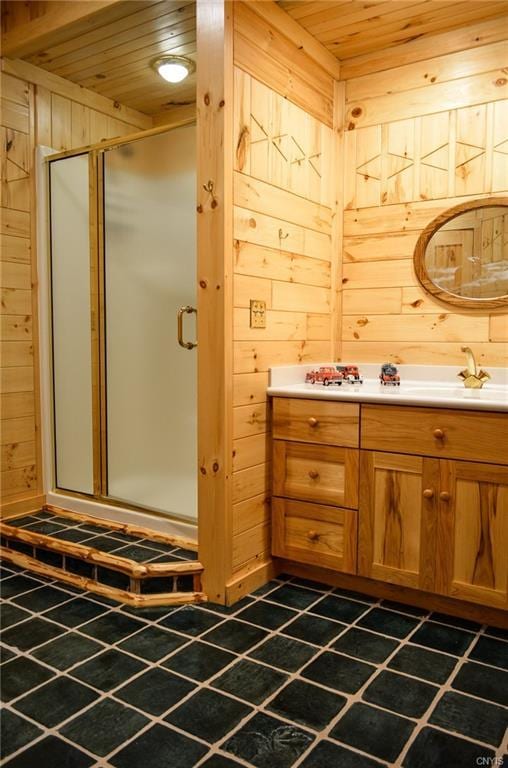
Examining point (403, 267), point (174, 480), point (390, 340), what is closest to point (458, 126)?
point (403, 267)

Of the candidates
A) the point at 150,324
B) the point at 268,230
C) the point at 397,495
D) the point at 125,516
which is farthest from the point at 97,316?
the point at 397,495

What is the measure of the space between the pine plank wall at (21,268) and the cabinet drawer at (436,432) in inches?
72.6

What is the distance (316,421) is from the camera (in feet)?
7.73

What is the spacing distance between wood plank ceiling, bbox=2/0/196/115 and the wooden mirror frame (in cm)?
143

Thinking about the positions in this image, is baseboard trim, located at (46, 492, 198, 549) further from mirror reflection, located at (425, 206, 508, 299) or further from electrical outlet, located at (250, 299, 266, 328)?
mirror reflection, located at (425, 206, 508, 299)

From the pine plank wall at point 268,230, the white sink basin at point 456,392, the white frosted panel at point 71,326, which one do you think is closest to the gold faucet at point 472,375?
the white sink basin at point 456,392

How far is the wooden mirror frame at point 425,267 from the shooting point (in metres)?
2.47

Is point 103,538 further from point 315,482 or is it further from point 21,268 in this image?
point 21,268

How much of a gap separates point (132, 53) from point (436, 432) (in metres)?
2.43

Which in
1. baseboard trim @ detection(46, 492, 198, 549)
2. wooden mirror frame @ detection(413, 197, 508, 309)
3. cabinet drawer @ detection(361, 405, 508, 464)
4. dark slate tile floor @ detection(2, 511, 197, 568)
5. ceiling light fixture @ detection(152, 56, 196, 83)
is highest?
ceiling light fixture @ detection(152, 56, 196, 83)

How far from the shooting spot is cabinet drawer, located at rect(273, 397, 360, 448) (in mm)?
2283

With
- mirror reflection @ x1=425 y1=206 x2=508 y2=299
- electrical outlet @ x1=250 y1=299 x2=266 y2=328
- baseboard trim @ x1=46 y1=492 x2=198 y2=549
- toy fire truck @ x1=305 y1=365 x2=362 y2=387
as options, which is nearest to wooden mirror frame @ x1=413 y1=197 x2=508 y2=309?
mirror reflection @ x1=425 y1=206 x2=508 y2=299

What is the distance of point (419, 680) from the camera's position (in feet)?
5.76

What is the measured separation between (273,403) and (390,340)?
0.71 metres
